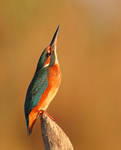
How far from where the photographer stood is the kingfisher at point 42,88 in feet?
18.5

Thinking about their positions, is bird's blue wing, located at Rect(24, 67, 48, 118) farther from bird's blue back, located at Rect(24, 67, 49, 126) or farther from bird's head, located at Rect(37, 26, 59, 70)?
bird's head, located at Rect(37, 26, 59, 70)

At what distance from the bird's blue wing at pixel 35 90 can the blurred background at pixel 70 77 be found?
2.28 metres

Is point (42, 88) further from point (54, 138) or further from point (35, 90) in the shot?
point (54, 138)

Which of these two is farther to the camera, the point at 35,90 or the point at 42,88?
the point at 42,88

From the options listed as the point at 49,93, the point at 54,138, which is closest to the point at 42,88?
the point at 49,93

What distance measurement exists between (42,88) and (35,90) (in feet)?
0.50

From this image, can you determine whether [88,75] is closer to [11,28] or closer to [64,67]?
[64,67]

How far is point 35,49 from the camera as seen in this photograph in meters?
8.70

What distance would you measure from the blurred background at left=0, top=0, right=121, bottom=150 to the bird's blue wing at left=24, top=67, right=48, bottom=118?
2.28m

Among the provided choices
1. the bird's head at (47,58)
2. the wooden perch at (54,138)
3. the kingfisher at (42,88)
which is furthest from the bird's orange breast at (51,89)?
the wooden perch at (54,138)

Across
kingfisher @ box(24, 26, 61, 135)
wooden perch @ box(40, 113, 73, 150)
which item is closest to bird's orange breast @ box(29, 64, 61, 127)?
kingfisher @ box(24, 26, 61, 135)

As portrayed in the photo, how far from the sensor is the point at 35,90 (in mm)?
5781

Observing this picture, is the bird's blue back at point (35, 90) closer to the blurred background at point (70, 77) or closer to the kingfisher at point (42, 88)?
the kingfisher at point (42, 88)

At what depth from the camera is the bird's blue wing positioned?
562 cm
